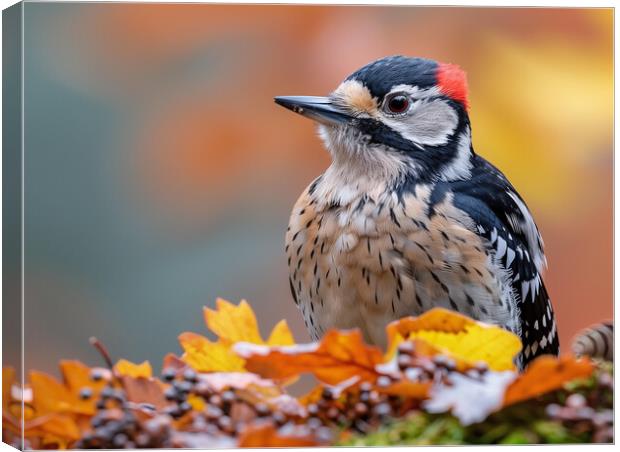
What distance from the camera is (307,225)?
2.64 m

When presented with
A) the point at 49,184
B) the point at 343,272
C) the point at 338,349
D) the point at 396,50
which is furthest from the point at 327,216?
the point at 338,349

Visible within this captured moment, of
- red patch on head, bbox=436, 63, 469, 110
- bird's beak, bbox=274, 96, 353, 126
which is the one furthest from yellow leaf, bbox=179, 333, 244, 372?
red patch on head, bbox=436, 63, 469, 110

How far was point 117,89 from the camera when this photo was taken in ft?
9.75

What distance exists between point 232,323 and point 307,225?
68 centimetres

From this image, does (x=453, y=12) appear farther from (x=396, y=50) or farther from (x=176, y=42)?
(x=176, y=42)

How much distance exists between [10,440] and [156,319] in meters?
1.34

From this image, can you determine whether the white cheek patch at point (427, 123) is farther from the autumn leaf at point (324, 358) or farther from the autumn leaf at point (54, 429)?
the autumn leaf at point (54, 429)

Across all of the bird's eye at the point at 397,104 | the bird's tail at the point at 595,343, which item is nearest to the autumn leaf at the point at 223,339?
the bird's tail at the point at 595,343

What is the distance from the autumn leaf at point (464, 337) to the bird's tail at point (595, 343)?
434 millimetres

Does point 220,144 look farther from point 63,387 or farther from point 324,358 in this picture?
point 324,358

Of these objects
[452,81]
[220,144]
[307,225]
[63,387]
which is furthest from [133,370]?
[220,144]

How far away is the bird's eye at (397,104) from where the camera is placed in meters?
2.54

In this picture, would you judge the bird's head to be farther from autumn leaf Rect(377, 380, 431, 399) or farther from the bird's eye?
autumn leaf Rect(377, 380, 431, 399)

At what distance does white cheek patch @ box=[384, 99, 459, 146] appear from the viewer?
2574mm
